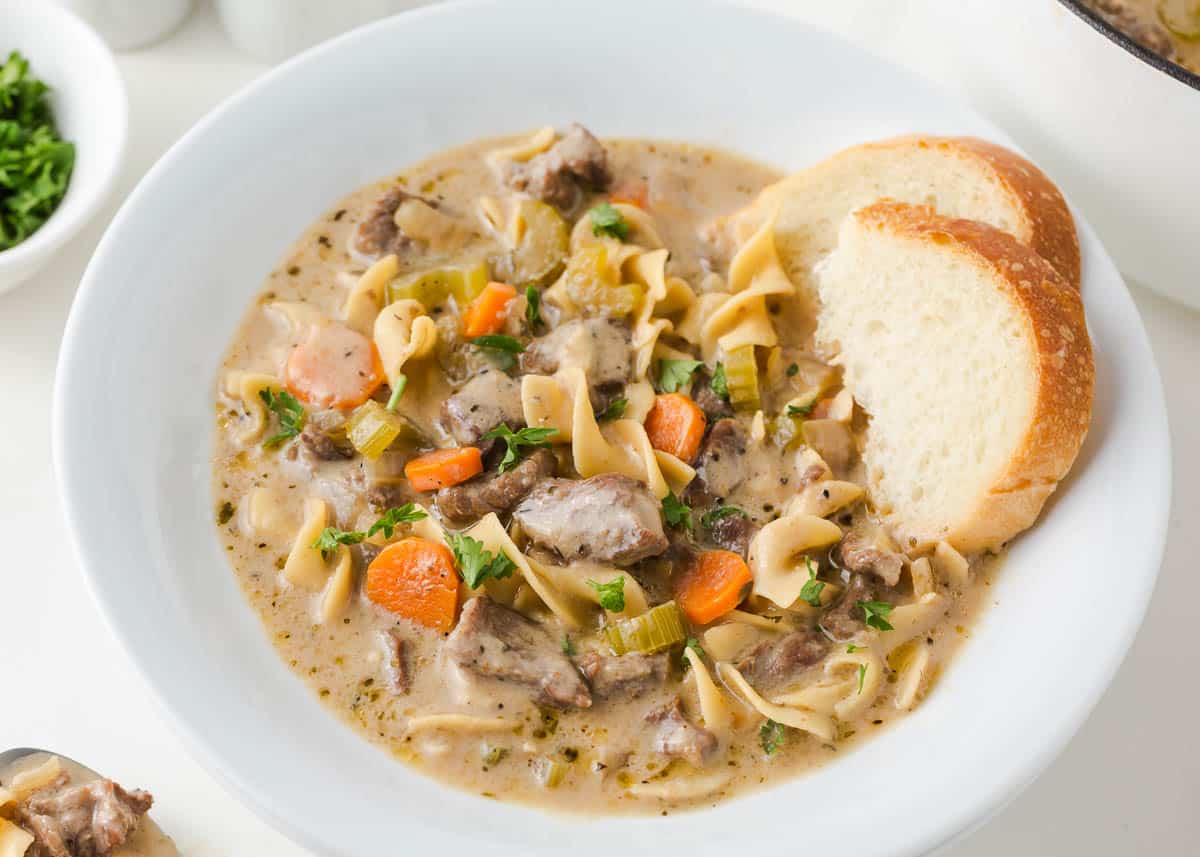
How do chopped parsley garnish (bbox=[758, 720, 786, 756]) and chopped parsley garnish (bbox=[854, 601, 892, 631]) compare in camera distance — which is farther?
→ chopped parsley garnish (bbox=[854, 601, 892, 631])

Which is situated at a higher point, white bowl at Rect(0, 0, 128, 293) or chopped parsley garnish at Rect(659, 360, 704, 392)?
chopped parsley garnish at Rect(659, 360, 704, 392)

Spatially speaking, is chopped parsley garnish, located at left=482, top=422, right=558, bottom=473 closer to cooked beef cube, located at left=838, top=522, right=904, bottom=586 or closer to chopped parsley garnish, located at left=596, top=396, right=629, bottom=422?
chopped parsley garnish, located at left=596, top=396, right=629, bottom=422

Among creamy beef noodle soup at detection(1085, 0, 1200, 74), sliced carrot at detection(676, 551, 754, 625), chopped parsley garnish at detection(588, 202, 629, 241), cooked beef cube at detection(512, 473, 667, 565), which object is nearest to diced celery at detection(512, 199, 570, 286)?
chopped parsley garnish at detection(588, 202, 629, 241)

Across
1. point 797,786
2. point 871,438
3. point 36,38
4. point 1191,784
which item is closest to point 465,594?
point 797,786

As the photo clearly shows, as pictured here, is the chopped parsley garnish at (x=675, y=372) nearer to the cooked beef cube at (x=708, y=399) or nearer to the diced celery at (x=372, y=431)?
the cooked beef cube at (x=708, y=399)

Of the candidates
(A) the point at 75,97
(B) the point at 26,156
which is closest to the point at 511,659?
(B) the point at 26,156

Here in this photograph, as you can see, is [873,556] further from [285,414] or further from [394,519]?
[285,414]
